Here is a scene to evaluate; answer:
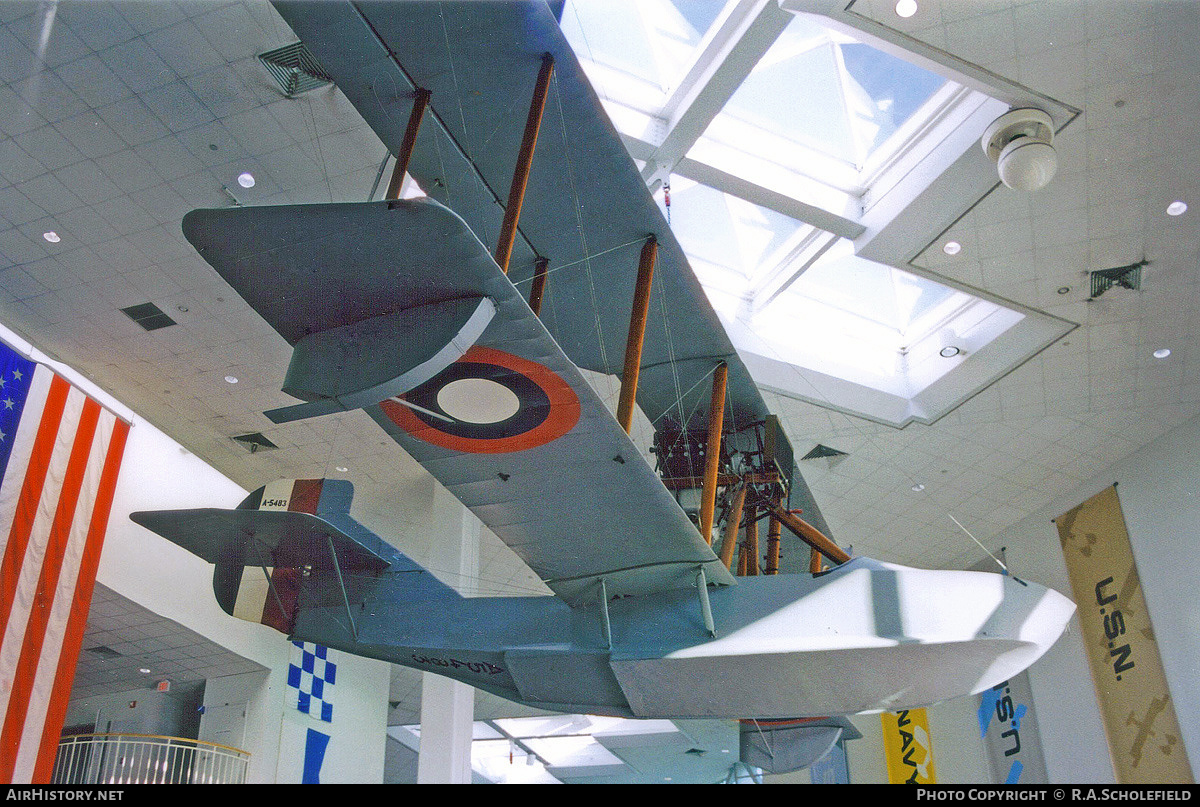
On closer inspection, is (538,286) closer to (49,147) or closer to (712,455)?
(712,455)

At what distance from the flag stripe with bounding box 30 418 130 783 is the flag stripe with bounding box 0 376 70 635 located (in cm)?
71

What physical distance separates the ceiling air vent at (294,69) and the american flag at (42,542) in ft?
13.9

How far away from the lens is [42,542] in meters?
9.85

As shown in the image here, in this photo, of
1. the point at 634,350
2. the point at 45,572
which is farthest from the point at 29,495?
the point at 634,350

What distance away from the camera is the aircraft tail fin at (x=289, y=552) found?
8602 millimetres

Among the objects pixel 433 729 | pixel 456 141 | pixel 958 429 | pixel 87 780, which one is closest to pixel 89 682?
pixel 87 780

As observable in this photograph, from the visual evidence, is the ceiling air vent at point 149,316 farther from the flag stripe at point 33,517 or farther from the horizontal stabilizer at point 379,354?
the horizontal stabilizer at point 379,354

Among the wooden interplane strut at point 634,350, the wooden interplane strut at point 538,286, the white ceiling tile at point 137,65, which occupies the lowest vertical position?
the wooden interplane strut at point 634,350

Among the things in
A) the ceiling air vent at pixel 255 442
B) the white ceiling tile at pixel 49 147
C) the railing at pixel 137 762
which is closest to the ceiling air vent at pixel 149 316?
the white ceiling tile at pixel 49 147

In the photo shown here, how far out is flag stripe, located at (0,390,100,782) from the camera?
9125 mm

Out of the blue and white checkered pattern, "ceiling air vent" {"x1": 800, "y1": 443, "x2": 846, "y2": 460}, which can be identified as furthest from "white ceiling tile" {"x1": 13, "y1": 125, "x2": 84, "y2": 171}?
"ceiling air vent" {"x1": 800, "y1": 443, "x2": 846, "y2": 460}

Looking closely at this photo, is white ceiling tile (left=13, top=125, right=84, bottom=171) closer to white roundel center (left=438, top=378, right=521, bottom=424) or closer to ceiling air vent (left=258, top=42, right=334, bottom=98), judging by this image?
ceiling air vent (left=258, top=42, right=334, bottom=98)

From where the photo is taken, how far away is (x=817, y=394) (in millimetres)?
13828

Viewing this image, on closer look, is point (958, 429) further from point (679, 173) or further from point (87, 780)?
point (87, 780)
